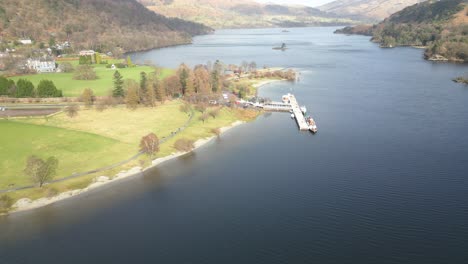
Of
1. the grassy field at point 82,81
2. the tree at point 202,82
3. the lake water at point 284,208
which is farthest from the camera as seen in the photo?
the grassy field at point 82,81

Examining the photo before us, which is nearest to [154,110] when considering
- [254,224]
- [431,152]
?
[254,224]

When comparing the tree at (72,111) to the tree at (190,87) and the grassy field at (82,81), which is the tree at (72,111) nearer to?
the grassy field at (82,81)

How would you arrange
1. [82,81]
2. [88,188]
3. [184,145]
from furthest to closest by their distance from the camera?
[82,81], [184,145], [88,188]

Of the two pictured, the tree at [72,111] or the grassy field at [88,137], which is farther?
the tree at [72,111]

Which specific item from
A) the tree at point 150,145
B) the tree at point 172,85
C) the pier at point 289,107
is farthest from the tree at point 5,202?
the tree at point 172,85

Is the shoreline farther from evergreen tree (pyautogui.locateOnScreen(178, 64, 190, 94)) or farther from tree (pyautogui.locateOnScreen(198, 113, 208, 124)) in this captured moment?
evergreen tree (pyautogui.locateOnScreen(178, 64, 190, 94))

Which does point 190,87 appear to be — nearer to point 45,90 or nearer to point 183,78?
point 183,78

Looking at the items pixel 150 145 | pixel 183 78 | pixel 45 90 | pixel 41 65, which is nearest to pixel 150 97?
pixel 183 78

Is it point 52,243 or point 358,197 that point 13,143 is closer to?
point 52,243
